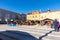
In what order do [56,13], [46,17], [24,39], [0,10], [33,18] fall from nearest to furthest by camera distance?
[24,39] → [56,13] → [46,17] → [33,18] → [0,10]

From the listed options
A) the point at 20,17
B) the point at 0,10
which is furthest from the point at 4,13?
the point at 20,17

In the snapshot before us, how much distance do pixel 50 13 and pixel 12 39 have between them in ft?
123

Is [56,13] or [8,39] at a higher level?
[56,13]

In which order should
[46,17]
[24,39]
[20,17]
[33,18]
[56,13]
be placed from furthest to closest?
1. [20,17]
2. [33,18]
3. [46,17]
4. [56,13]
5. [24,39]

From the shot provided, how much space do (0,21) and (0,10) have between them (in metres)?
5.27

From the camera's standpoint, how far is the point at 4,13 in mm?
62344

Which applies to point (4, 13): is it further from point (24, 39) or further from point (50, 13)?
point (24, 39)

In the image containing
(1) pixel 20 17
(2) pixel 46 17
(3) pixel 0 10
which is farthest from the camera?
(1) pixel 20 17

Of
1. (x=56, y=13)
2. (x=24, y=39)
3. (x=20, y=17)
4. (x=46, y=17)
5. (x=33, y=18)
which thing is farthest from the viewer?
(x=20, y=17)

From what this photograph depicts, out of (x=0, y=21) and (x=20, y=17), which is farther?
(x=20, y=17)

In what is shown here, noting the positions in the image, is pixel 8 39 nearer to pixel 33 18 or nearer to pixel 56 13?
pixel 56 13

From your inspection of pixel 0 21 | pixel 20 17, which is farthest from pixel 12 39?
pixel 20 17

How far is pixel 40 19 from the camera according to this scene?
171ft

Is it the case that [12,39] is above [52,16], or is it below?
below
